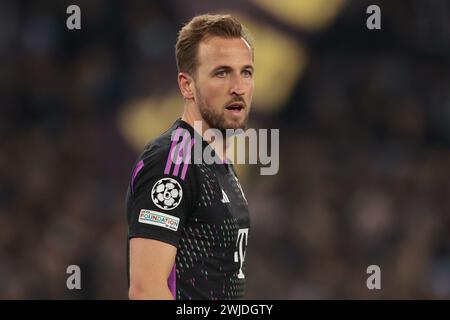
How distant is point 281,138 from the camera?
1085 centimetres

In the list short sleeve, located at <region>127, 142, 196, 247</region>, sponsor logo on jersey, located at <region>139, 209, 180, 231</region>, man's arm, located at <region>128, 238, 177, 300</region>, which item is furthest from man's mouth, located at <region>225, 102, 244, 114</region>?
man's arm, located at <region>128, 238, 177, 300</region>

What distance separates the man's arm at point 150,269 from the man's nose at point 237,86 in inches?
29.2

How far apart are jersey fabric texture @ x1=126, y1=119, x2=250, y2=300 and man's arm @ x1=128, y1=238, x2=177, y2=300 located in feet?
0.12

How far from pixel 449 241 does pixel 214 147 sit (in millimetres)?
6026

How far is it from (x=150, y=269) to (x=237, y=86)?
2.92ft

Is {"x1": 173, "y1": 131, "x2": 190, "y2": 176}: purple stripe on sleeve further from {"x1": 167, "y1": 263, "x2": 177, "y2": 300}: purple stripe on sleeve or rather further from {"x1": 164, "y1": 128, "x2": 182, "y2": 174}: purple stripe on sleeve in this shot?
{"x1": 167, "y1": 263, "x2": 177, "y2": 300}: purple stripe on sleeve

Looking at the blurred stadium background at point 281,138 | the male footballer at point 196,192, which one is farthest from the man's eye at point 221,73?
the blurred stadium background at point 281,138

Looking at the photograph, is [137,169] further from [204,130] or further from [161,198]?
[204,130]

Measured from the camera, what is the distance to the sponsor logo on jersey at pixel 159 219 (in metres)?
3.56

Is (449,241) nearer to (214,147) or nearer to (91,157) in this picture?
(91,157)

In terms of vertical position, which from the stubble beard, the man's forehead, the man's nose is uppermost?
the man's forehead

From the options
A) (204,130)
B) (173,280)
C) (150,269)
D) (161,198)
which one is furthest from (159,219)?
(204,130)

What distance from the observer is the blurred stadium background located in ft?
31.3

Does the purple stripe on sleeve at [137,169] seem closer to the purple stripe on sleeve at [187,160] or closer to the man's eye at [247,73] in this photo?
the purple stripe on sleeve at [187,160]
